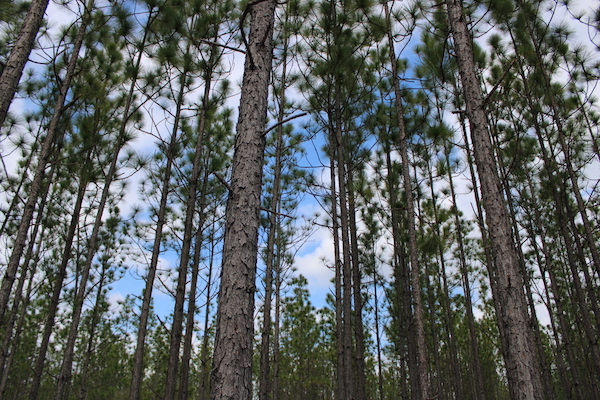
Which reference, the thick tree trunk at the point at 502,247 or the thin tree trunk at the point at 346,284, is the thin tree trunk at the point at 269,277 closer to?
the thin tree trunk at the point at 346,284

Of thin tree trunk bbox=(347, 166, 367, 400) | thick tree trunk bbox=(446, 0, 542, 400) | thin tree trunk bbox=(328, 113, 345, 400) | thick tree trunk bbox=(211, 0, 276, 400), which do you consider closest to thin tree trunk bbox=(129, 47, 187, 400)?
thin tree trunk bbox=(328, 113, 345, 400)

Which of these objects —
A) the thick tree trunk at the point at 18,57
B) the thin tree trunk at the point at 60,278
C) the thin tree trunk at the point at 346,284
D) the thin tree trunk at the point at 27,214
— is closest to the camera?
the thick tree trunk at the point at 18,57

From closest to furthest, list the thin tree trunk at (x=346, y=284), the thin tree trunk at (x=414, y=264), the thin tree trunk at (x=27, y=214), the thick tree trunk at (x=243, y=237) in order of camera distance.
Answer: the thick tree trunk at (x=243, y=237) → the thin tree trunk at (x=27, y=214) → the thin tree trunk at (x=414, y=264) → the thin tree trunk at (x=346, y=284)

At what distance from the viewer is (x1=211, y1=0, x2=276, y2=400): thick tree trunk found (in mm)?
1724

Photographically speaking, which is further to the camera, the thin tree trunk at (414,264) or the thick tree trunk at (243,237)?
the thin tree trunk at (414,264)

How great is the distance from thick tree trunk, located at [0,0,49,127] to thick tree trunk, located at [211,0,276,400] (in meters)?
2.74

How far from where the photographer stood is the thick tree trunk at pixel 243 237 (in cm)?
172

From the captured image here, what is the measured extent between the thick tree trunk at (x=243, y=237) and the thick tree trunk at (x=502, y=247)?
2.35 meters

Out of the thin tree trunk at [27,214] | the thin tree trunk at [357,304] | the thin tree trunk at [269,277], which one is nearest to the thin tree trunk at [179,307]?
the thin tree trunk at [269,277]

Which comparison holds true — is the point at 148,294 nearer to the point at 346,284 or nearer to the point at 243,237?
the point at 346,284

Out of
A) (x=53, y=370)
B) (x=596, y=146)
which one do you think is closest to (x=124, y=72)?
(x=596, y=146)

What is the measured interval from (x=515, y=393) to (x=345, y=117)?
5180 millimetres

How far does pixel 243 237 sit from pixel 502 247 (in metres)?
2.52

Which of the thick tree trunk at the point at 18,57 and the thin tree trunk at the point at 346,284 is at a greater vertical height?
the thick tree trunk at the point at 18,57
